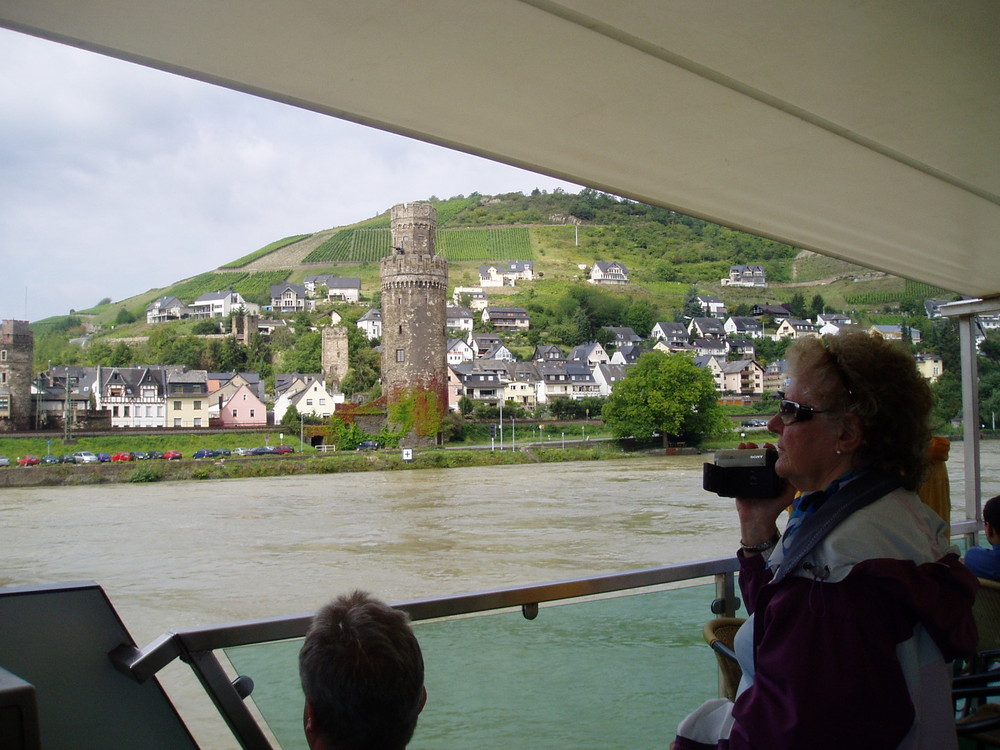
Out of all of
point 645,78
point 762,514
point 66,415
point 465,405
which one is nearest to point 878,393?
point 762,514

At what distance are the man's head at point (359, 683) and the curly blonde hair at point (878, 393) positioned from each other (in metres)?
0.40

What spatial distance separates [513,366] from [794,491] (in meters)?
37.6

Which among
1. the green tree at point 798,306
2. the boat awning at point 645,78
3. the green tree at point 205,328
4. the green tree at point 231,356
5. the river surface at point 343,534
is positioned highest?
the green tree at point 798,306

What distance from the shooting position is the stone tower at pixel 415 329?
1209 inches

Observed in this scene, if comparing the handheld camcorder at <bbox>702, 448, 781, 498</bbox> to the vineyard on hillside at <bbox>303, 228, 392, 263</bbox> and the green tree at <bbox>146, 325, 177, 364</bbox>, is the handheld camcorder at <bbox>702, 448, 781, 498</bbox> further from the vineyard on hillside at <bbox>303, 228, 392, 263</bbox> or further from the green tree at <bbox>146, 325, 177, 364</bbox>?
the vineyard on hillside at <bbox>303, 228, 392, 263</bbox>

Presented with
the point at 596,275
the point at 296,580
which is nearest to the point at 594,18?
the point at 296,580

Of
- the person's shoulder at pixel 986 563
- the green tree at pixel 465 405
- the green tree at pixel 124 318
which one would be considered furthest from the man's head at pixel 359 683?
the green tree at pixel 124 318

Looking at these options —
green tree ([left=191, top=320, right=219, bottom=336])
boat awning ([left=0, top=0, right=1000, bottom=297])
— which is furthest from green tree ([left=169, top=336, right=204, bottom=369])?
boat awning ([left=0, top=0, right=1000, bottom=297])

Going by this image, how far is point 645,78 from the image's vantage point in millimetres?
1127

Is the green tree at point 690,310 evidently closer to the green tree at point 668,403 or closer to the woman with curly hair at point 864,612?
the green tree at point 668,403

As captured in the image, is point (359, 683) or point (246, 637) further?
point (246, 637)

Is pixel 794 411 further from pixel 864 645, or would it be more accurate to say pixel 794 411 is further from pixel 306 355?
pixel 306 355

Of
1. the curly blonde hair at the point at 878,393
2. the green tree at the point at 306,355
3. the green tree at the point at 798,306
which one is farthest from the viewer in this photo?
the green tree at the point at 798,306

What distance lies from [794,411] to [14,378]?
1451 inches
